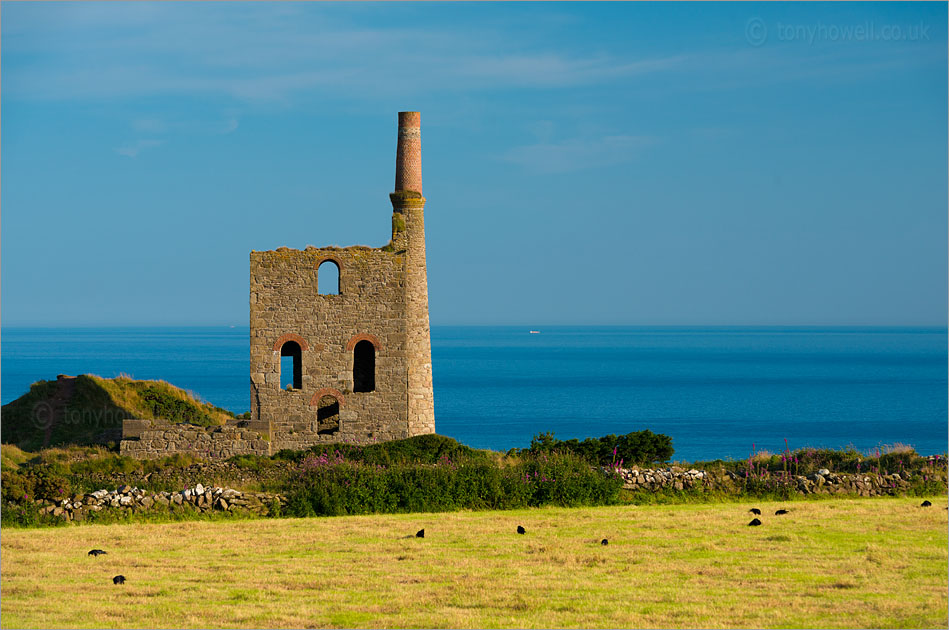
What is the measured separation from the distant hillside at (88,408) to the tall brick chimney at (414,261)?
1033 cm

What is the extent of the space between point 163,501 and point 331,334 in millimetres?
12387

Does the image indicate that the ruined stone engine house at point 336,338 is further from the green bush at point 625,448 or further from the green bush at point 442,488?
the green bush at point 442,488

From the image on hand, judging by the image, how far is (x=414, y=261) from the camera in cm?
3653

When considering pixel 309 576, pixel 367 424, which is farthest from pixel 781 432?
pixel 309 576

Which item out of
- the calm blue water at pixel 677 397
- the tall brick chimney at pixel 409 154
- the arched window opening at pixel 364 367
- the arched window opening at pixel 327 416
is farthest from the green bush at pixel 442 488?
the calm blue water at pixel 677 397

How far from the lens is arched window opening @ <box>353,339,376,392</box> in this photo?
1467 inches

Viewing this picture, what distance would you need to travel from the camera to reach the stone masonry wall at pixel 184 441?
3300 centimetres

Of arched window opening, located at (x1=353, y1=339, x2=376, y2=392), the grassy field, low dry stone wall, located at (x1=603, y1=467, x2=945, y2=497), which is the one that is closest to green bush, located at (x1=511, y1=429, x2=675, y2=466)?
low dry stone wall, located at (x1=603, y1=467, x2=945, y2=497)

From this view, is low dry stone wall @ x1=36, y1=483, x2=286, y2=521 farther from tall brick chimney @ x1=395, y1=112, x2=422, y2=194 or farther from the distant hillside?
the distant hillside

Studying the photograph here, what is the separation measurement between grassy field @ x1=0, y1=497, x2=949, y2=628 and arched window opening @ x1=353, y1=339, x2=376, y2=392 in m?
13.6

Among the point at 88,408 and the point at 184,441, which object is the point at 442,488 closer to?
the point at 184,441

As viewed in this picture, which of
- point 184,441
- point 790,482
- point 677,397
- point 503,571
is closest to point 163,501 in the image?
point 503,571

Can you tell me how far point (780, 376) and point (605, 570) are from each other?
146137mm

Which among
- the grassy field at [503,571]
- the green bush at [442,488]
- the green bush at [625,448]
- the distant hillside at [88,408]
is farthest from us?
the distant hillside at [88,408]
